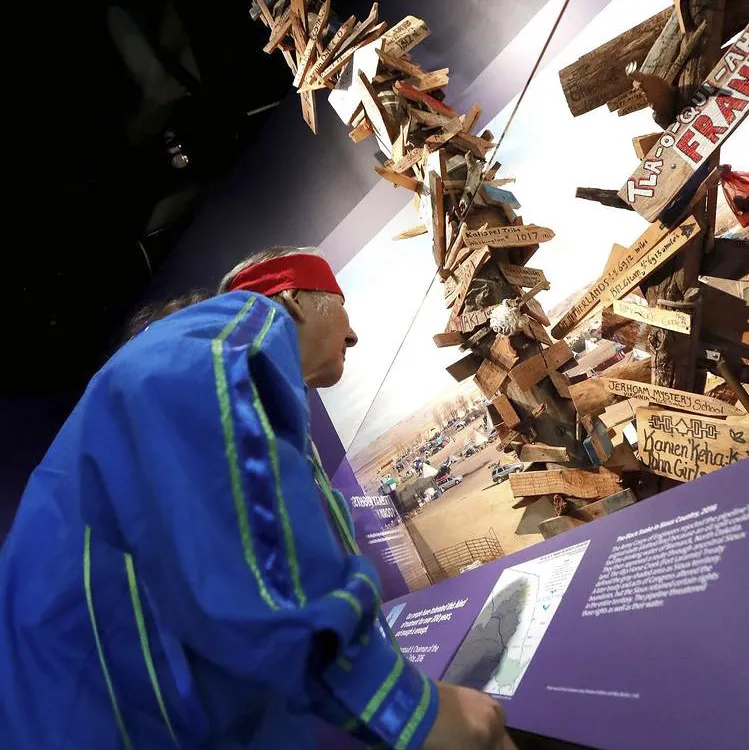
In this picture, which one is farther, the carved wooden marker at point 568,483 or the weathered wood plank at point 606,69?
the carved wooden marker at point 568,483

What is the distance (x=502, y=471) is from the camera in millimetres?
2334

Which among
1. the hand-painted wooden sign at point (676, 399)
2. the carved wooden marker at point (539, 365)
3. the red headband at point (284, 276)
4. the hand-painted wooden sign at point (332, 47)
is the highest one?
the hand-painted wooden sign at point (332, 47)

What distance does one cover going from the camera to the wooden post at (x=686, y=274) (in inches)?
57.5

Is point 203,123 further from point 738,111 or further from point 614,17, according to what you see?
point 738,111

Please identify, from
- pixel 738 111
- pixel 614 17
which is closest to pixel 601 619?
pixel 738 111

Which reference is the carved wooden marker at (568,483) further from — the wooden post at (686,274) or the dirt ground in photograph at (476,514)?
the wooden post at (686,274)

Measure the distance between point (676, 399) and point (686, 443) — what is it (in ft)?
0.40

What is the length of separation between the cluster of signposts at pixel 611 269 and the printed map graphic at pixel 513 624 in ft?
1.53

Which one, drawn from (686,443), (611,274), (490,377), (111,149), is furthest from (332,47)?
(686,443)

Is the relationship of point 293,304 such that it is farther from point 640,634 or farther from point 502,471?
point 502,471

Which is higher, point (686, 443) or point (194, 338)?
point (194, 338)

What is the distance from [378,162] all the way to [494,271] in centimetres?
143

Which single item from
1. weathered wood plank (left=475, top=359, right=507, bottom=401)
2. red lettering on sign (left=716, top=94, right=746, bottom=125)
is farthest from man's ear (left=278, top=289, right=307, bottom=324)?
red lettering on sign (left=716, top=94, right=746, bottom=125)

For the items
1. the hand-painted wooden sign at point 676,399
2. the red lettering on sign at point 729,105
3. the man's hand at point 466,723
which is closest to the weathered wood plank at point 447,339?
the hand-painted wooden sign at point 676,399
